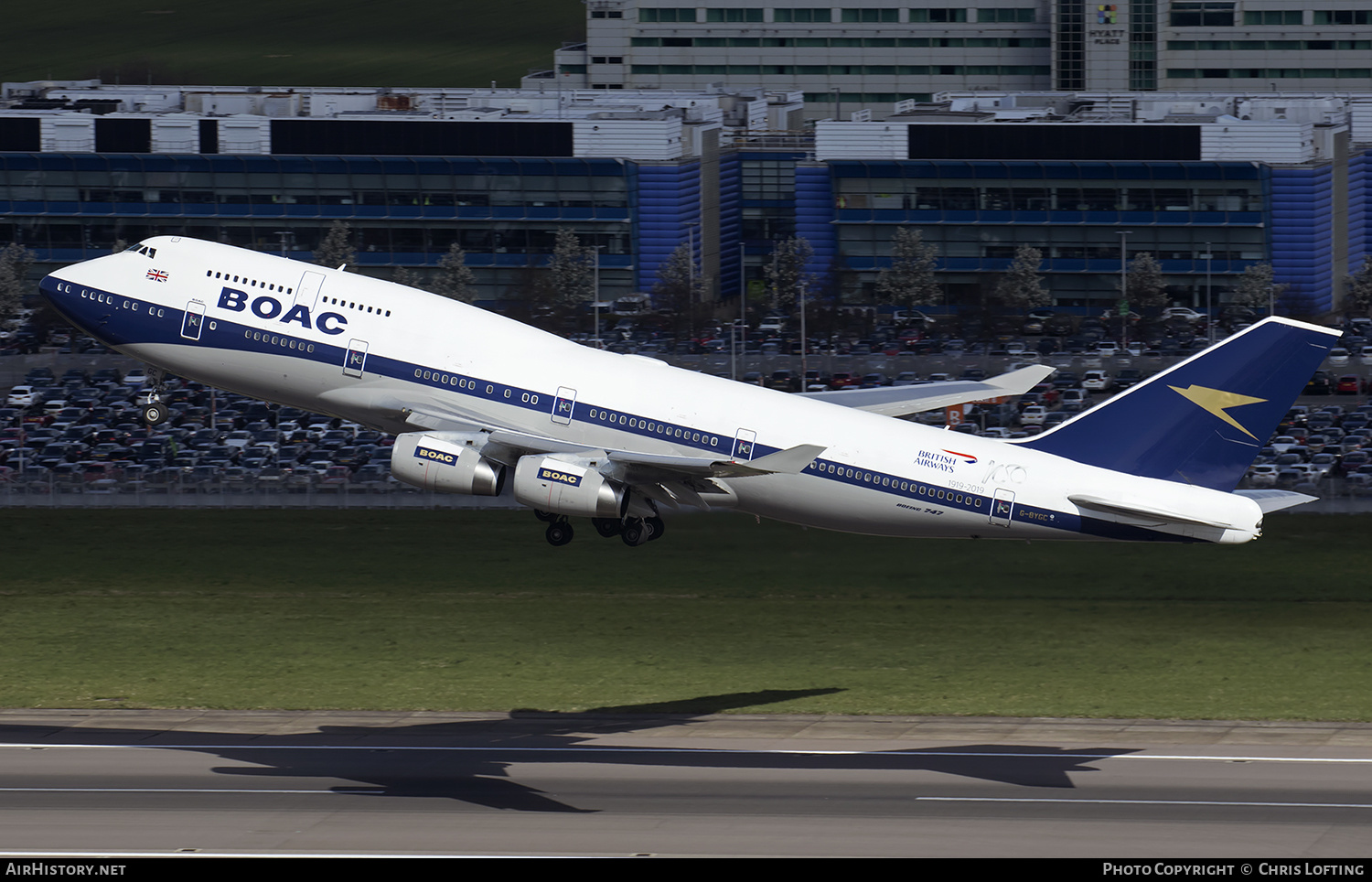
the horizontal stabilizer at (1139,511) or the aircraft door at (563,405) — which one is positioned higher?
the aircraft door at (563,405)

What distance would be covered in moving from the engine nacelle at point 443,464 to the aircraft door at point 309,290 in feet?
20.5

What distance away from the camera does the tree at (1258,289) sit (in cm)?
19275

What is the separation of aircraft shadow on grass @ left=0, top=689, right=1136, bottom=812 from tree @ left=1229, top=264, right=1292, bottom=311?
14280 cm

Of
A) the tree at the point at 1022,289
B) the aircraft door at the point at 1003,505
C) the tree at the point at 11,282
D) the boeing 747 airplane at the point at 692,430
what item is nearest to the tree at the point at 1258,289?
the tree at the point at 1022,289

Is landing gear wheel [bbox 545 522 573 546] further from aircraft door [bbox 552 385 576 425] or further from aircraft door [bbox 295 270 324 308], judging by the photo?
aircraft door [bbox 295 270 324 308]

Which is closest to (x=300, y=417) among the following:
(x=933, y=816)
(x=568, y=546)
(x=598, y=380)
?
(x=568, y=546)

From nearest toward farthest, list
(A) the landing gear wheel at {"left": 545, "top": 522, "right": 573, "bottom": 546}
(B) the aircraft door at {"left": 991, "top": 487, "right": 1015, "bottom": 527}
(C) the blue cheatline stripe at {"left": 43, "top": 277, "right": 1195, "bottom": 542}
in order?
(C) the blue cheatline stripe at {"left": 43, "top": 277, "right": 1195, "bottom": 542} → (B) the aircraft door at {"left": 991, "top": 487, "right": 1015, "bottom": 527} → (A) the landing gear wheel at {"left": 545, "top": 522, "right": 573, "bottom": 546}

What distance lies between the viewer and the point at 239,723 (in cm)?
6412

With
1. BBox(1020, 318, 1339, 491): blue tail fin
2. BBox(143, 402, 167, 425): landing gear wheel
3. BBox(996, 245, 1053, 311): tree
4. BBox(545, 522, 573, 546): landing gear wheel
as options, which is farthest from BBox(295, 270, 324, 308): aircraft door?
BBox(996, 245, 1053, 311): tree

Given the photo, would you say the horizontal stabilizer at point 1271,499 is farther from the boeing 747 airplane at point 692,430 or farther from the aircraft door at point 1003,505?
the aircraft door at point 1003,505

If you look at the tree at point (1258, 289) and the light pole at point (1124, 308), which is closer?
the light pole at point (1124, 308)

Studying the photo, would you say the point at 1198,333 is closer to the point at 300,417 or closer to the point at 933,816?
the point at 300,417

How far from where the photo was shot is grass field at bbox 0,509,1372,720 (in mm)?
69250

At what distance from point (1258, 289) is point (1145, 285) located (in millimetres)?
11734
